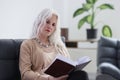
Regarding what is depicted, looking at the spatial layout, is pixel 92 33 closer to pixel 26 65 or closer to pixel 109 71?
pixel 109 71

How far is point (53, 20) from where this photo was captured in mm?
2113

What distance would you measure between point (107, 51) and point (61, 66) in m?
1.35

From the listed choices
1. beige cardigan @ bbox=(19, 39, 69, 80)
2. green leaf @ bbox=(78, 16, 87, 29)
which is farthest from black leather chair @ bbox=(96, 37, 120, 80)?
beige cardigan @ bbox=(19, 39, 69, 80)

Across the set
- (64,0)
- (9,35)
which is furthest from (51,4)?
(9,35)

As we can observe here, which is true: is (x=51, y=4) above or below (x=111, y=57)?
above

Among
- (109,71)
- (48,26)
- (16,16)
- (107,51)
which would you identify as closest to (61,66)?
(48,26)

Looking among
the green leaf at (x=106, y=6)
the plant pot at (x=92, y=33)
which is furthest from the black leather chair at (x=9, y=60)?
the green leaf at (x=106, y=6)

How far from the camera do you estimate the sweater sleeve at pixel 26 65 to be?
75.9 inches

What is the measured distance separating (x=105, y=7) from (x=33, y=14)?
107 centimetres

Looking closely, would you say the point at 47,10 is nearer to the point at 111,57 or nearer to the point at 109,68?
the point at 109,68

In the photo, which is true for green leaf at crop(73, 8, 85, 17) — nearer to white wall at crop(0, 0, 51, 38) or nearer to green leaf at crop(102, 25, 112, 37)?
green leaf at crop(102, 25, 112, 37)

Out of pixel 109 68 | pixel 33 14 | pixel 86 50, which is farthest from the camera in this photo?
pixel 86 50

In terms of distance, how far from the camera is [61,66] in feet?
5.67

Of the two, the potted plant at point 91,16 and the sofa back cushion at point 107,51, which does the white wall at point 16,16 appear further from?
the sofa back cushion at point 107,51
